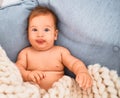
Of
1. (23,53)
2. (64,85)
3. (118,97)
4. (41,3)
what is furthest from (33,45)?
(118,97)

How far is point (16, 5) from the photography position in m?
1.37

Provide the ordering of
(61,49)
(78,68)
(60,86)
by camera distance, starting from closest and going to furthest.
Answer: (60,86) < (78,68) < (61,49)

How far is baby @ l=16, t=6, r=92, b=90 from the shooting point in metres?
1.30

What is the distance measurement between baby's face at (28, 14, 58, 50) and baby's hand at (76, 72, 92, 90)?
24 centimetres

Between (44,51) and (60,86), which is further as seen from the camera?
(44,51)

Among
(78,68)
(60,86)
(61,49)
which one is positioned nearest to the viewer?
(60,86)

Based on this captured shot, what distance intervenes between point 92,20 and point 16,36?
1.06 ft

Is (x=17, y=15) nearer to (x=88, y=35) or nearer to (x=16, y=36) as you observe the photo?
(x=16, y=36)

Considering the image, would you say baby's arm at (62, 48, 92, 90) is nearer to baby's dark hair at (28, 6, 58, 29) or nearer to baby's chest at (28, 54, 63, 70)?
baby's chest at (28, 54, 63, 70)

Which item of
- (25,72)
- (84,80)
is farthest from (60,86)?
(25,72)

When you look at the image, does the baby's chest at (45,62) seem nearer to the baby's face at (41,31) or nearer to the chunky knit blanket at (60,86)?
the baby's face at (41,31)

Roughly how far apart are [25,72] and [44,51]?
149 millimetres

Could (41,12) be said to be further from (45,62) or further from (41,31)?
(45,62)

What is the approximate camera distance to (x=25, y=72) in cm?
124
